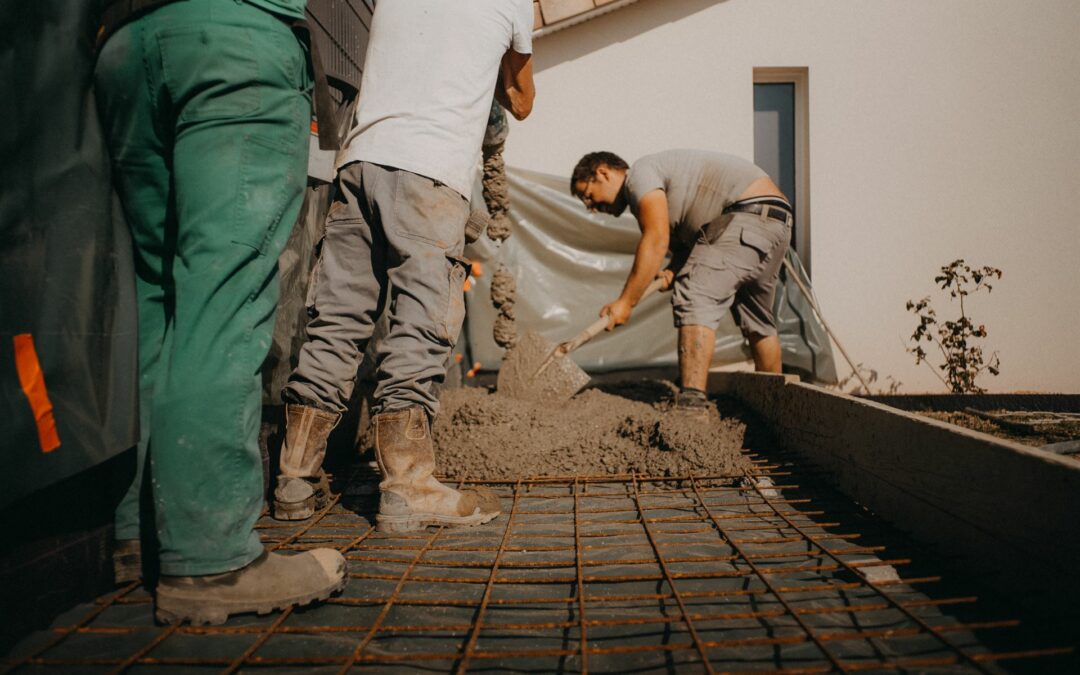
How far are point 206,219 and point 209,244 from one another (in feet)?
0.16

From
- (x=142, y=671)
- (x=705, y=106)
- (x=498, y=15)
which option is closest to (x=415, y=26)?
(x=498, y=15)

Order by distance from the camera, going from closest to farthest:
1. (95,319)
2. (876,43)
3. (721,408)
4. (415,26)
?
(95,319), (415,26), (721,408), (876,43)

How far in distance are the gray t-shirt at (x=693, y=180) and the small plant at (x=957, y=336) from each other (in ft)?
6.23

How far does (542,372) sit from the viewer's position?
3232 mm

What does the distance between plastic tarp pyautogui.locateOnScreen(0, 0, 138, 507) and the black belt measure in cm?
273

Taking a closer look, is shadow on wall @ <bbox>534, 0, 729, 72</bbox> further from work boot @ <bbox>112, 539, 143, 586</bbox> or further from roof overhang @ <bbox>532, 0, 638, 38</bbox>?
work boot @ <bbox>112, 539, 143, 586</bbox>

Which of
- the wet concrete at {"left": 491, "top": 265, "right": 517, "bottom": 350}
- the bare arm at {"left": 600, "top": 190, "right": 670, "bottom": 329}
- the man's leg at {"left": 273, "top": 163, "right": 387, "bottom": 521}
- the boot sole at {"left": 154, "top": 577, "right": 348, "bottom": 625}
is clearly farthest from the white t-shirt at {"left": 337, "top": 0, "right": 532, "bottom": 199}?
the wet concrete at {"left": 491, "top": 265, "right": 517, "bottom": 350}

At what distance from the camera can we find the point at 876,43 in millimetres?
4461

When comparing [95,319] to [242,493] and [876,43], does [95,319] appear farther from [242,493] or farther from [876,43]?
[876,43]

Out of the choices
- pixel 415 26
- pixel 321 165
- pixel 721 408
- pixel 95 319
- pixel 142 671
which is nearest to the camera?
pixel 142 671

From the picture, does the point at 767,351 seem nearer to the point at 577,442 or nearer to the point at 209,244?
the point at 577,442

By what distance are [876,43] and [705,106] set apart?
4.38 ft

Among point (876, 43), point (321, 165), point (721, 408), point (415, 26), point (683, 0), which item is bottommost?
point (721, 408)

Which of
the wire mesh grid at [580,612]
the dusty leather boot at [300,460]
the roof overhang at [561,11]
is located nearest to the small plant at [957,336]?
the roof overhang at [561,11]
